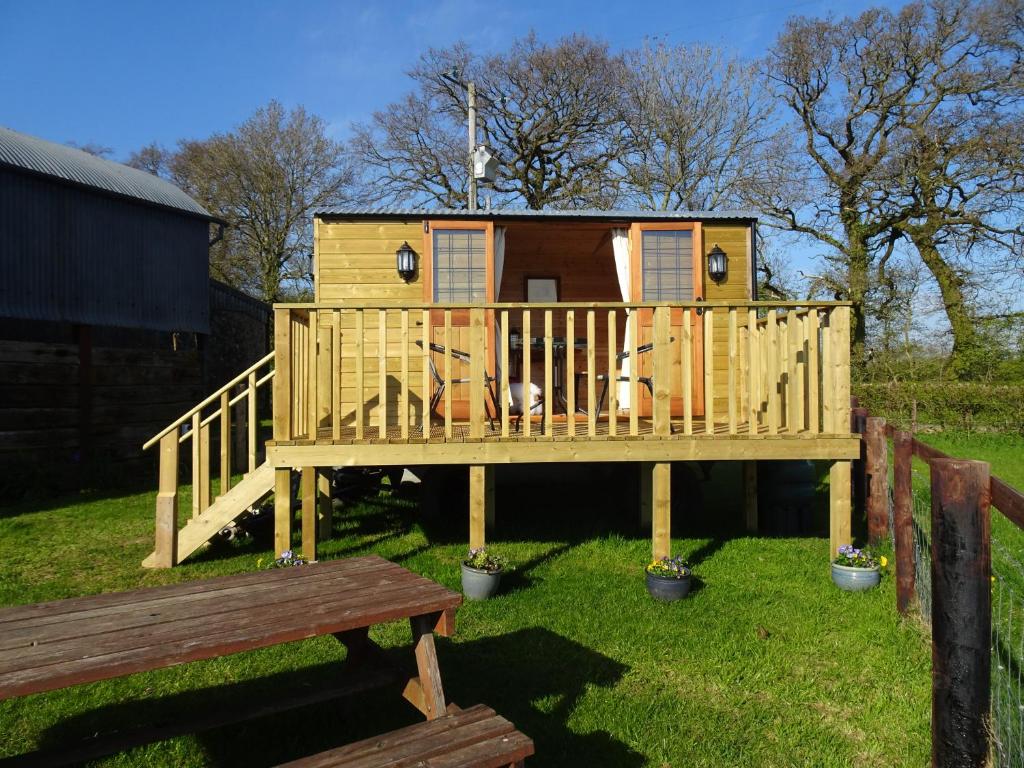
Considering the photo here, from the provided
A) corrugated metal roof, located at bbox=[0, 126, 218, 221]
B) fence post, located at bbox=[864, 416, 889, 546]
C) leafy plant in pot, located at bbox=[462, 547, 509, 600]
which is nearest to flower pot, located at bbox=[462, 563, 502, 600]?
leafy plant in pot, located at bbox=[462, 547, 509, 600]

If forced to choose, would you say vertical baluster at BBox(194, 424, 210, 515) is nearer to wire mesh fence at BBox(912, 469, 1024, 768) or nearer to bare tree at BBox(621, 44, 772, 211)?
wire mesh fence at BBox(912, 469, 1024, 768)

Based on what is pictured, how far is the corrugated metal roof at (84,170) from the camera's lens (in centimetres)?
965

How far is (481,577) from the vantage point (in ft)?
15.0

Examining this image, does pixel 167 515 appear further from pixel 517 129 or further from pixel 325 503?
pixel 517 129

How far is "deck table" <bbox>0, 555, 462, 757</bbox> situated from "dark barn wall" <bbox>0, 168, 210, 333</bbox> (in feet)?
28.0

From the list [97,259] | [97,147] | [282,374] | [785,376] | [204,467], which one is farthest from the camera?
[97,147]

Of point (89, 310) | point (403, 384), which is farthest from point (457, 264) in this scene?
point (89, 310)

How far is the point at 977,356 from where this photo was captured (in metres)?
15.9

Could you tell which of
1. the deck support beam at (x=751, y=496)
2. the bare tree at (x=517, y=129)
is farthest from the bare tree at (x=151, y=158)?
the deck support beam at (x=751, y=496)

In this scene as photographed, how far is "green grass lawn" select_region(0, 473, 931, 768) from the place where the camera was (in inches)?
111

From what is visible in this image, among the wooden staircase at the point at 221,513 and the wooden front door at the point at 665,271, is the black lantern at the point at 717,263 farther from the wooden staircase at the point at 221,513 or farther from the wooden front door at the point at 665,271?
the wooden staircase at the point at 221,513

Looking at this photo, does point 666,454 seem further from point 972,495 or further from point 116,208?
point 116,208

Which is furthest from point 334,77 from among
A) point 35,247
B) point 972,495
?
point 972,495

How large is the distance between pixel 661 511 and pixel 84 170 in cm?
1015
